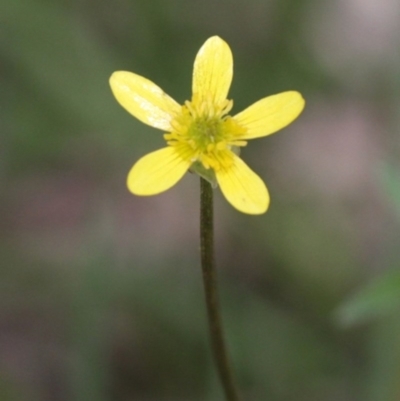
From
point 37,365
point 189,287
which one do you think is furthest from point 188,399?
point 37,365

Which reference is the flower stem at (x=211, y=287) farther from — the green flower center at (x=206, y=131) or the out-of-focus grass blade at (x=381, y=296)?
the out-of-focus grass blade at (x=381, y=296)

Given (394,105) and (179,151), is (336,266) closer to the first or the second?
(394,105)

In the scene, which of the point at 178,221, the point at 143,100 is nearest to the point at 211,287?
the point at 143,100

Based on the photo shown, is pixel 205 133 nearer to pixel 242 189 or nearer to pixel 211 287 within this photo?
pixel 242 189

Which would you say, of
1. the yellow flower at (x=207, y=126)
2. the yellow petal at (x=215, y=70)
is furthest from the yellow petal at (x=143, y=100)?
the yellow petal at (x=215, y=70)

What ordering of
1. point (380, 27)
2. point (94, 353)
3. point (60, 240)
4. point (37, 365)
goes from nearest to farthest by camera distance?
1. point (94, 353)
2. point (37, 365)
3. point (60, 240)
4. point (380, 27)

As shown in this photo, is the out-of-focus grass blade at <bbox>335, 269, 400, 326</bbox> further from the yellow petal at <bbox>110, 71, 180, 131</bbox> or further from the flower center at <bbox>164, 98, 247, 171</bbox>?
the yellow petal at <bbox>110, 71, 180, 131</bbox>
